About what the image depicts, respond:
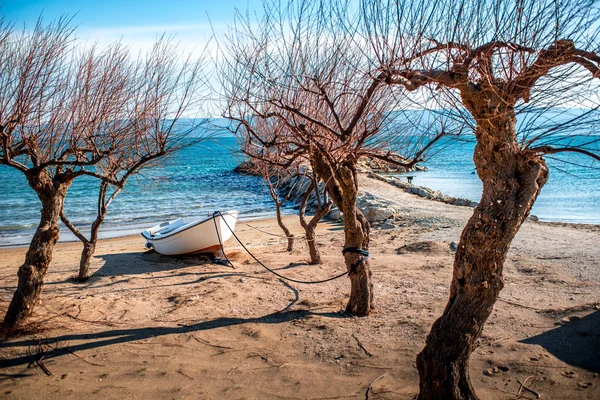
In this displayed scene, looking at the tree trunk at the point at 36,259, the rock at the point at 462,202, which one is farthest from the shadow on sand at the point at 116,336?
the rock at the point at 462,202

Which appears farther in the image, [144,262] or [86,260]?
[144,262]

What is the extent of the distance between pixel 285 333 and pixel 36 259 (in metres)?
3.14

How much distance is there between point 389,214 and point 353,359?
10356mm

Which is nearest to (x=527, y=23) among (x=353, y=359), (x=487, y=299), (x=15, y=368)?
(x=487, y=299)

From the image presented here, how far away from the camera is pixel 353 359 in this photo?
5145 mm

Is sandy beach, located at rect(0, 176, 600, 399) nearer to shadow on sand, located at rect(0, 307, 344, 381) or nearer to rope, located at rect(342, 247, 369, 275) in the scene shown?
shadow on sand, located at rect(0, 307, 344, 381)

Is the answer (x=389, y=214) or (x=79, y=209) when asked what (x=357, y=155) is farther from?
(x=79, y=209)

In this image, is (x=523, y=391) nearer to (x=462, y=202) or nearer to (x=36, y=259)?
(x=36, y=259)

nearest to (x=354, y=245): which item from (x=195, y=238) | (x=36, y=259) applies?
(x=36, y=259)

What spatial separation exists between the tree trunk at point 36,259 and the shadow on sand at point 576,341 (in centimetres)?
561

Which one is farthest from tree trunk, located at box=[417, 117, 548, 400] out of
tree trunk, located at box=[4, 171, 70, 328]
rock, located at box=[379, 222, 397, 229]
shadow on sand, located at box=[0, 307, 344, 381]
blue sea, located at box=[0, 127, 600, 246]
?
rock, located at box=[379, 222, 397, 229]

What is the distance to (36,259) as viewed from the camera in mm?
6008

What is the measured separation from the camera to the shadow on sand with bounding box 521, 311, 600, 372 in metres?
4.73

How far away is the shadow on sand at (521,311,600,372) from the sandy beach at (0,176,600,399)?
0.02 m
